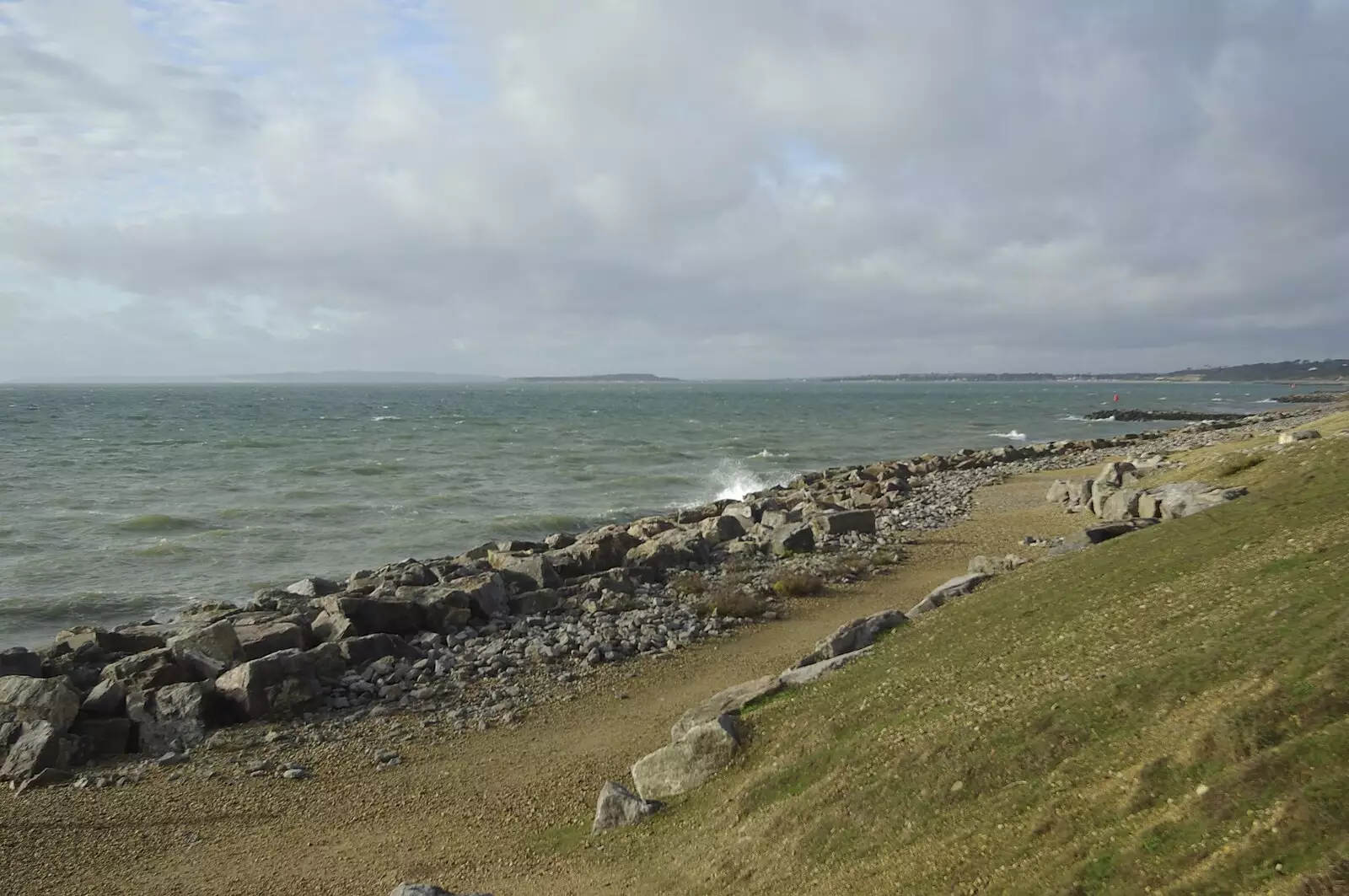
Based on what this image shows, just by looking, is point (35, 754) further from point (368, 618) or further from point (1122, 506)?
point (1122, 506)

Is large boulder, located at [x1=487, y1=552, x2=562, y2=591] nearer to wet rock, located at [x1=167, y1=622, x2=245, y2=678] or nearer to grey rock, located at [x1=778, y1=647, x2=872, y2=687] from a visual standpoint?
wet rock, located at [x1=167, y1=622, x2=245, y2=678]

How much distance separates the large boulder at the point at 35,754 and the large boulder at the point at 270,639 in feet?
10.8

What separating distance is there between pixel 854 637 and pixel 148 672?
10881mm

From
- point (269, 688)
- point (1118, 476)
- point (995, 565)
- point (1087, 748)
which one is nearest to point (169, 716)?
point (269, 688)

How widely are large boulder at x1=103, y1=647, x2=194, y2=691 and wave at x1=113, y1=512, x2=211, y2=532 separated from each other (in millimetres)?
20652

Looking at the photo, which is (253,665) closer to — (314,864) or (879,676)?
(314,864)

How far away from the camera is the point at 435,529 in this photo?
3378 centimetres

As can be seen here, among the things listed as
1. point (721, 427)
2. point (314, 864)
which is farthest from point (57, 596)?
point (721, 427)

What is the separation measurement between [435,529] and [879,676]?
26677 mm

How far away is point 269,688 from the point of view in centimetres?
1390

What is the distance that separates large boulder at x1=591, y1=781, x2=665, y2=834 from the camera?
9.17 meters

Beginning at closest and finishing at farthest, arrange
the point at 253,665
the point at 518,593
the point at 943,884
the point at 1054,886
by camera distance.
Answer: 1. the point at 1054,886
2. the point at 943,884
3. the point at 253,665
4. the point at 518,593

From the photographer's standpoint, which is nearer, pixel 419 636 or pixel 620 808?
pixel 620 808

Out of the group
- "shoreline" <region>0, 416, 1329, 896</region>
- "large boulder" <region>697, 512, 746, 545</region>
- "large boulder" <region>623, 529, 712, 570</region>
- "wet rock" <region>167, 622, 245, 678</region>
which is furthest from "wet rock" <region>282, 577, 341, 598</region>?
"large boulder" <region>697, 512, 746, 545</region>
